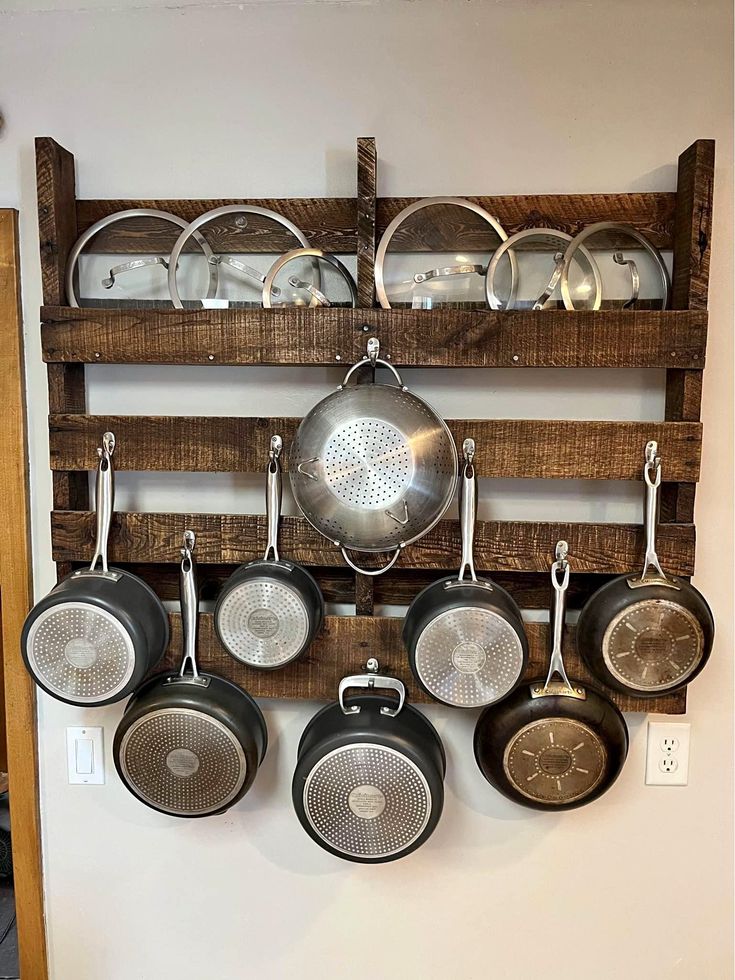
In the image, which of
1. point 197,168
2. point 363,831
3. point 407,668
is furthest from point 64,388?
point 363,831

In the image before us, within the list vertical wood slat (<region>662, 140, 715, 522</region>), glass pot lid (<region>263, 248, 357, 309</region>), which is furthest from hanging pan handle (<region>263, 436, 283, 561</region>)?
vertical wood slat (<region>662, 140, 715, 522</region>)

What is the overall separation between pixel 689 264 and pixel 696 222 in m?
0.06

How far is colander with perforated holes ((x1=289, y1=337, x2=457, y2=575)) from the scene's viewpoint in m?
0.97

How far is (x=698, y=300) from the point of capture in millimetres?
997

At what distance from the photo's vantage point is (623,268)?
1062 mm

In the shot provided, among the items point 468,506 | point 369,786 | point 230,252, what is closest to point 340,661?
point 369,786

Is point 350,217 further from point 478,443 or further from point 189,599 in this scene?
point 189,599

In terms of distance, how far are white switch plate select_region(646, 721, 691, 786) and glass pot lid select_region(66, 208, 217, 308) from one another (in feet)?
3.17

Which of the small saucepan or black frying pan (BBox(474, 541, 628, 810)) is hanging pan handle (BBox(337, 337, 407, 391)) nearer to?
the small saucepan

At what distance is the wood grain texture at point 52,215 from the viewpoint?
1.03 meters

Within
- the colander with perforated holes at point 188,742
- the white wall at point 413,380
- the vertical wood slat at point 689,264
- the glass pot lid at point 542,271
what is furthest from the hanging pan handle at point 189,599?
the vertical wood slat at point 689,264

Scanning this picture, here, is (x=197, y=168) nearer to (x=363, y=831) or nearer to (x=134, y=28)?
(x=134, y=28)

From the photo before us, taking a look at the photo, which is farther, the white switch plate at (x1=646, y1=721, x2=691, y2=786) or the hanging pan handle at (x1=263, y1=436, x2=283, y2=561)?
the white switch plate at (x1=646, y1=721, x2=691, y2=786)

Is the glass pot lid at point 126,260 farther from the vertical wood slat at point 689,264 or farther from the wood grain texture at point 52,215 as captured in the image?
the vertical wood slat at point 689,264
